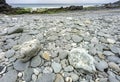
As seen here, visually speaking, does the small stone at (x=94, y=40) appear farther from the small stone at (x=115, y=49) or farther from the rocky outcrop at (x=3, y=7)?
the rocky outcrop at (x=3, y=7)

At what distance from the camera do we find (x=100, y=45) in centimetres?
309

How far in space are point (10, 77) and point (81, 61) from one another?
1084 millimetres

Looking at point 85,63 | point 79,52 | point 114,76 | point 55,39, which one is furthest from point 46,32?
point 114,76

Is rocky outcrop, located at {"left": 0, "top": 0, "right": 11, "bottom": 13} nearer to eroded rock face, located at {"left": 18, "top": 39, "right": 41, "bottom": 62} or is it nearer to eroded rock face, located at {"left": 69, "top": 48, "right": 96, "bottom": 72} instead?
eroded rock face, located at {"left": 18, "top": 39, "right": 41, "bottom": 62}

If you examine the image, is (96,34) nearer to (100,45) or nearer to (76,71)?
(100,45)

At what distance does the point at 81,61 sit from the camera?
241 centimetres

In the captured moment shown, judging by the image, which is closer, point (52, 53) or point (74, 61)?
point (74, 61)

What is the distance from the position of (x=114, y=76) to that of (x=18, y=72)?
1.45 meters

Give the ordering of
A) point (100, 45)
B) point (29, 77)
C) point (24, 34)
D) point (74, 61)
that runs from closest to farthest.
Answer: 1. point (29, 77)
2. point (74, 61)
3. point (100, 45)
4. point (24, 34)

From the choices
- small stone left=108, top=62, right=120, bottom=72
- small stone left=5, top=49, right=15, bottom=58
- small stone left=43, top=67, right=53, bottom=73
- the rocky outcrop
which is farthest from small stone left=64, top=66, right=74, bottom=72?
the rocky outcrop

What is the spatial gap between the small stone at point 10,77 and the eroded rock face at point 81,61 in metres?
0.88

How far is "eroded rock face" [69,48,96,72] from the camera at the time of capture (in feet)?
7.68

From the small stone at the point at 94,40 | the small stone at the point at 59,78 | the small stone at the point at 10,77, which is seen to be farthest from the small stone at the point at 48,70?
the small stone at the point at 94,40

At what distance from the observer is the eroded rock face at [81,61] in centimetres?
234
